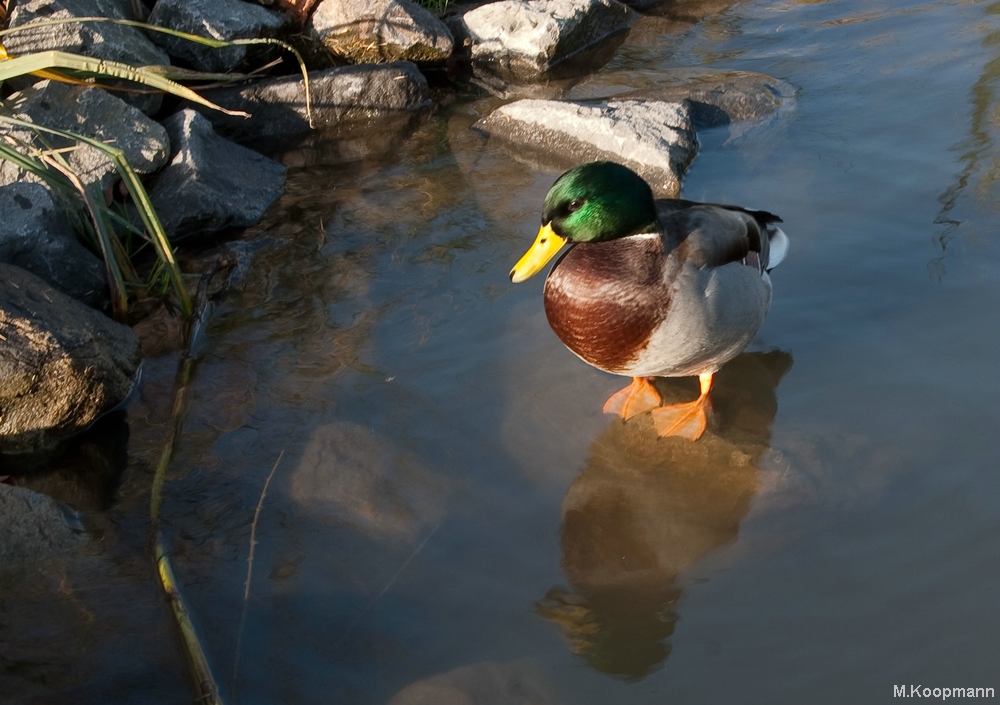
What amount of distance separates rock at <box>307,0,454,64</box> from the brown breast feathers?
350 cm

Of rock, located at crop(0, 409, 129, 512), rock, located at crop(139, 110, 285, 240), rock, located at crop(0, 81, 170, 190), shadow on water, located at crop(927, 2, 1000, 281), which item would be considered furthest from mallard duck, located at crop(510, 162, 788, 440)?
rock, located at crop(0, 81, 170, 190)

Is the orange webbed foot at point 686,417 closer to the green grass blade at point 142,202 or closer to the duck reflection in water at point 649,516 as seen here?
the duck reflection in water at point 649,516

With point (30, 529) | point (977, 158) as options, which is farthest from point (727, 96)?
point (30, 529)

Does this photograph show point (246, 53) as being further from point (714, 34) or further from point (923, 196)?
point (923, 196)

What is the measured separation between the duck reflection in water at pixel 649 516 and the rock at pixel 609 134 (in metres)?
1.56

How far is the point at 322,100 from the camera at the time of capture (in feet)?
18.5

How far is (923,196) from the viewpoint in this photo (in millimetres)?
4207

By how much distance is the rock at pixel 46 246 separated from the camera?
375cm

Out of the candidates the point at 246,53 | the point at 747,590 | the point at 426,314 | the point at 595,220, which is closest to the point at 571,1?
the point at 246,53

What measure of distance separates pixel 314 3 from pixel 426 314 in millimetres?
3197

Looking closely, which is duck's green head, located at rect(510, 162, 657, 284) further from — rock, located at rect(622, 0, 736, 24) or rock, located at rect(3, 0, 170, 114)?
rock, located at rect(622, 0, 736, 24)

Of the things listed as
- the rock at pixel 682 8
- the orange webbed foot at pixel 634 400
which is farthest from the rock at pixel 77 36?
the rock at pixel 682 8

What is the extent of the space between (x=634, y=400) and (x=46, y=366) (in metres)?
2.04

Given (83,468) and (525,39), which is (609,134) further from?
(83,468)
